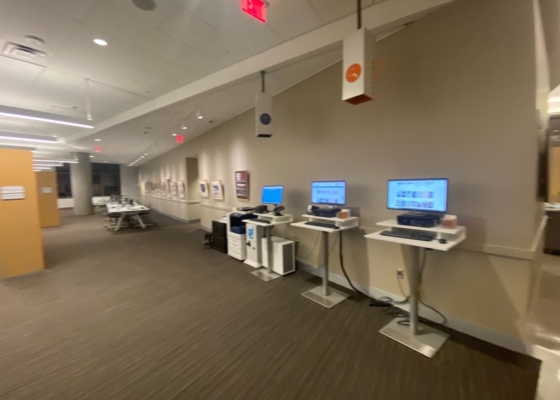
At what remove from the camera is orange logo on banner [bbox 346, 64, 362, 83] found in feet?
7.47

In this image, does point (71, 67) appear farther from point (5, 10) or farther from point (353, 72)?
point (353, 72)

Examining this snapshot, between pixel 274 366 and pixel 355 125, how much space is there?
2994 mm

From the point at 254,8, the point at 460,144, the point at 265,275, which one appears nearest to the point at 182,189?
the point at 265,275

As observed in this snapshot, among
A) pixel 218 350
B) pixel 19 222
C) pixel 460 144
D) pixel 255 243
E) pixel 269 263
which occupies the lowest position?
pixel 218 350

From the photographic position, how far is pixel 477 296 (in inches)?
89.9

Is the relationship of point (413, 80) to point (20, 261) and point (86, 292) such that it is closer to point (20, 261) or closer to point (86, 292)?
point (86, 292)

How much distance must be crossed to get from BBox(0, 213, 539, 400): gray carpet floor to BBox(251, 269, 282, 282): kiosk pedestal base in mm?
173

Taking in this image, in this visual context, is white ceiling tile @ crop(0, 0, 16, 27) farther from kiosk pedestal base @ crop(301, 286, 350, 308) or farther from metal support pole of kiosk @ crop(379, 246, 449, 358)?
metal support pole of kiosk @ crop(379, 246, 449, 358)

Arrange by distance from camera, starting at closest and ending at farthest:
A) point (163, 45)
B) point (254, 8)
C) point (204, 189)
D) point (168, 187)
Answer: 1. point (254, 8)
2. point (163, 45)
3. point (204, 189)
4. point (168, 187)

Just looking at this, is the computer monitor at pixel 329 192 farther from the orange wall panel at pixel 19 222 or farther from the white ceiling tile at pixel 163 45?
the orange wall panel at pixel 19 222

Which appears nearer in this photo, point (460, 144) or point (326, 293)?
point (460, 144)

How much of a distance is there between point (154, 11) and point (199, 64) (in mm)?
1124

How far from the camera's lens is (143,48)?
2.98m

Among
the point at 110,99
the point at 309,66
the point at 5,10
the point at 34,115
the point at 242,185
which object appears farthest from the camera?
the point at 242,185
